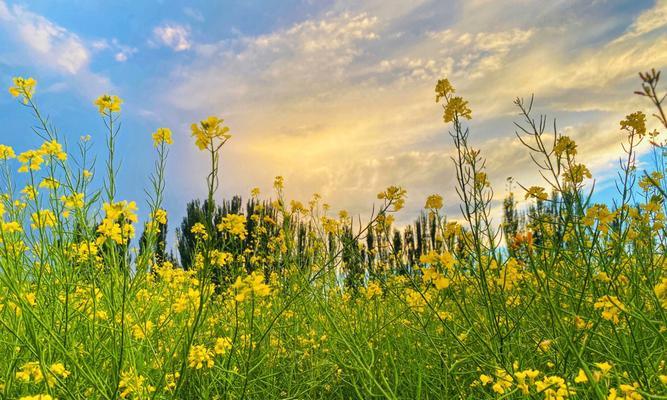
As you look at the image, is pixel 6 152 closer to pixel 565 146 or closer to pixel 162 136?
pixel 162 136

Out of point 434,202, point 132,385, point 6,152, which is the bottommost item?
point 132,385

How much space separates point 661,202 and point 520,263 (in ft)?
3.90

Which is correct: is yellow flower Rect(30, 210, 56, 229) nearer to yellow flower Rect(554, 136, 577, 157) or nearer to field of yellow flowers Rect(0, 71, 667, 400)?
field of yellow flowers Rect(0, 71, 667, 400)

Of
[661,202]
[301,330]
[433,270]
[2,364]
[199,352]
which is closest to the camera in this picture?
[433,270]

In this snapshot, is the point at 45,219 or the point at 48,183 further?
the point at 45,219

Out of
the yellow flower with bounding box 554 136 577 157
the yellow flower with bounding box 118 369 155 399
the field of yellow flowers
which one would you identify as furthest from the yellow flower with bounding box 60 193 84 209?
the yellow flower with bounding box 554 136 577 157

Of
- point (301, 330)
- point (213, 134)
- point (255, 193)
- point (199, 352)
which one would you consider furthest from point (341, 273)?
point (213, 134)

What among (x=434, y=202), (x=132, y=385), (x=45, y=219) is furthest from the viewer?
(x=45, y=219)

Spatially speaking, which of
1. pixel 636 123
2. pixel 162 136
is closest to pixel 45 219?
pixel 162 136

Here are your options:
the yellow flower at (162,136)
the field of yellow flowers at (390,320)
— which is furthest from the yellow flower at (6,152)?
the yellow flower at (162,136)

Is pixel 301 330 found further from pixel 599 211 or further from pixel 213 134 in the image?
pixel 213 134

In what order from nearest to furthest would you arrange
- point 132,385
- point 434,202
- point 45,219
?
point 132,385 < point 434,202 < point 45,219

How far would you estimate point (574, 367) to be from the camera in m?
2.05

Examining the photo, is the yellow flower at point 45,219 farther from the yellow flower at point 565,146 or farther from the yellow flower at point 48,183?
the yellow flower at point 565,146
